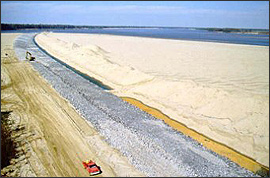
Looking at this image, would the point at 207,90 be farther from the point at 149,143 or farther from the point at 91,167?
the point at 91,167

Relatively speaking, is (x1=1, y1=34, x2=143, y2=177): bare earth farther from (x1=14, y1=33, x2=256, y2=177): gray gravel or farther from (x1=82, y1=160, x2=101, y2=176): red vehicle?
(x1=14, y1=33, x2=256, y2=177): gray gravel

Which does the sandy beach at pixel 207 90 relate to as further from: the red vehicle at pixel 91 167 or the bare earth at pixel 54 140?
the red vehicle at pixel 91 167

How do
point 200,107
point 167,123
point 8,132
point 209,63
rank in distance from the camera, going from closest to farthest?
point 8,132
point 167,123
point 200,107
point 209,63

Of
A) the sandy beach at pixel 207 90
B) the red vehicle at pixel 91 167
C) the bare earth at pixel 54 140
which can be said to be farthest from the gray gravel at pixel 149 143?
the sandy beach at pixel 207 90

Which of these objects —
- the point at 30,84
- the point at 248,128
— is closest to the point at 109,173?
the point at 248,128

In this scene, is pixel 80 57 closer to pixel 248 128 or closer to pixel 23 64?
pixel 23 64

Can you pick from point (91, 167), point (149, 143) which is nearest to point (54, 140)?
A: point (91, 167)
